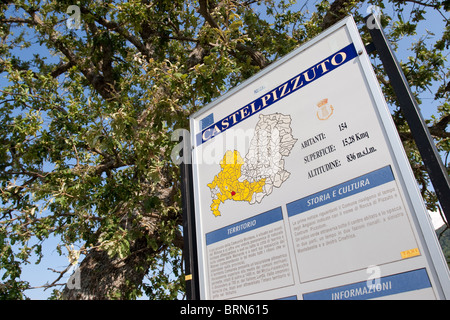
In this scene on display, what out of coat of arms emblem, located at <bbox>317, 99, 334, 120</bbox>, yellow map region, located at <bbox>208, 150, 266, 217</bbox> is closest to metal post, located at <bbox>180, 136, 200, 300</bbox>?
yellow map region, located at <bbox>208, 150, 266, 217</bbox>

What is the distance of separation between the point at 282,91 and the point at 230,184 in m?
0.72

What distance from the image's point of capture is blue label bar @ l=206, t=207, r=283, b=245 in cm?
209

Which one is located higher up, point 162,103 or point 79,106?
point 79,106

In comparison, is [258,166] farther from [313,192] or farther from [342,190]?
[342,190]

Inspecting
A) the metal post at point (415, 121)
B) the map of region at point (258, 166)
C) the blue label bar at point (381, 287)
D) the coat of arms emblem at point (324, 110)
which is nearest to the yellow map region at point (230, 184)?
the map of region at point (258, 166)

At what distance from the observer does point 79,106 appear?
5.99m

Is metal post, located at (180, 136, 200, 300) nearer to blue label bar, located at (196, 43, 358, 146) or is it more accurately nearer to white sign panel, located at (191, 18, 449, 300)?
white sign panel, located at (191, 18, 449, 300)

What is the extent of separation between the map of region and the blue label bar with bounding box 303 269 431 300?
0.69 metres

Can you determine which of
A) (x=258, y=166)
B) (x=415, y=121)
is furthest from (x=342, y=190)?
(x=258, y=166)

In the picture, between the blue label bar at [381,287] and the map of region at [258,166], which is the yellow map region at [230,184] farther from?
the blue label bar at [381,287]
